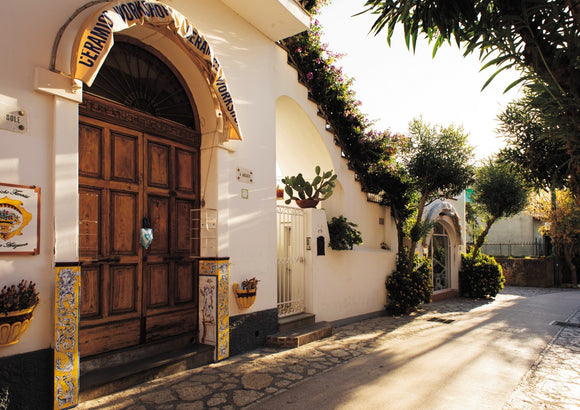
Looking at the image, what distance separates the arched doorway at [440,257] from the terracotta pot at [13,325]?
12323 mm

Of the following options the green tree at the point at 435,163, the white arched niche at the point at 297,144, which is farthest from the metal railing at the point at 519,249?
the white arched niche at the point at 297,144

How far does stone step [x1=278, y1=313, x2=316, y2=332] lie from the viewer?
7.01 m

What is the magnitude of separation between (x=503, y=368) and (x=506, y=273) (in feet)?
53.8

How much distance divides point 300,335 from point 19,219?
4536 mm

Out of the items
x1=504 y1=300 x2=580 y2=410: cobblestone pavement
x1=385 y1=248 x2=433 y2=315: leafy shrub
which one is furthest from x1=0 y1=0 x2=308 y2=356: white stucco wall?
x1=385 y1=248 x2=433 y2=315: leafy shrub

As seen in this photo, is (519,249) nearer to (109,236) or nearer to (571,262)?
(571,262)

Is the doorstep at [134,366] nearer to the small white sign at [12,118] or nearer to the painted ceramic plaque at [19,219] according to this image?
the painted ceramic plaque at [19,219]

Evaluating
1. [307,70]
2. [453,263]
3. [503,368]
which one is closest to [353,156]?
[307,70]

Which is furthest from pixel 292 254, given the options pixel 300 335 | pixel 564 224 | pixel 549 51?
pixel 564 224

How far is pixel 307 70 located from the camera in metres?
8.70

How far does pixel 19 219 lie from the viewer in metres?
3.65

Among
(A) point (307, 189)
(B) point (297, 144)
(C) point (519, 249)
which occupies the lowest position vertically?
(C) point (519, 249)

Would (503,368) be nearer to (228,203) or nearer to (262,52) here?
(228,203)

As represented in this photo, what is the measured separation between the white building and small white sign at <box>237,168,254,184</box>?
28mm
